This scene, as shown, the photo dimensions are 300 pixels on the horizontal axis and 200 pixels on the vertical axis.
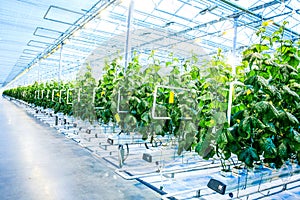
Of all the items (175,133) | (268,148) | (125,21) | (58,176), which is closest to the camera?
(268,148)

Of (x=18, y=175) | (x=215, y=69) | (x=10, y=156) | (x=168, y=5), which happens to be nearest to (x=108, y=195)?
(x=18, y=175)

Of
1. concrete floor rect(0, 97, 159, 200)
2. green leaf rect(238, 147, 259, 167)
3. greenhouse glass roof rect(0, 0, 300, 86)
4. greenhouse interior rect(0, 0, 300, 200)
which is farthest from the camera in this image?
greenhouse glass roof rect(0, 0, 300, 86)

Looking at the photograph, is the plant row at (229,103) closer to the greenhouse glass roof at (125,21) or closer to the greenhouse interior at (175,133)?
the greenhouse interior at (175,133)

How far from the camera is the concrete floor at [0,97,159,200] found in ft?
9.16

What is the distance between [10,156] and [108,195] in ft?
7.92

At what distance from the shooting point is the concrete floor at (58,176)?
279cm

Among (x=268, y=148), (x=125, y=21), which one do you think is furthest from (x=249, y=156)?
(x=125, y=21)

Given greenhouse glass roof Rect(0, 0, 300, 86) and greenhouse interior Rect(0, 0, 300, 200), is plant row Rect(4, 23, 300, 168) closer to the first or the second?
greenhouse interior Rect(0, 0, 300, 200)

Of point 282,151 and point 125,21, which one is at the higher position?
point 125,21

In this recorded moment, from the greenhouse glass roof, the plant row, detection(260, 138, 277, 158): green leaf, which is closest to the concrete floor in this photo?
the plant row

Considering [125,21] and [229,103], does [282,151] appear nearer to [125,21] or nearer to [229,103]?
[229,103]

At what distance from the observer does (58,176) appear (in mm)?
3375

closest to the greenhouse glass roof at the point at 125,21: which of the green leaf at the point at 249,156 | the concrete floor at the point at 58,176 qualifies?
the concrete floor at the point at 58,176

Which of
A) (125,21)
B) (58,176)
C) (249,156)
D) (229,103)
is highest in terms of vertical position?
(125,21)
